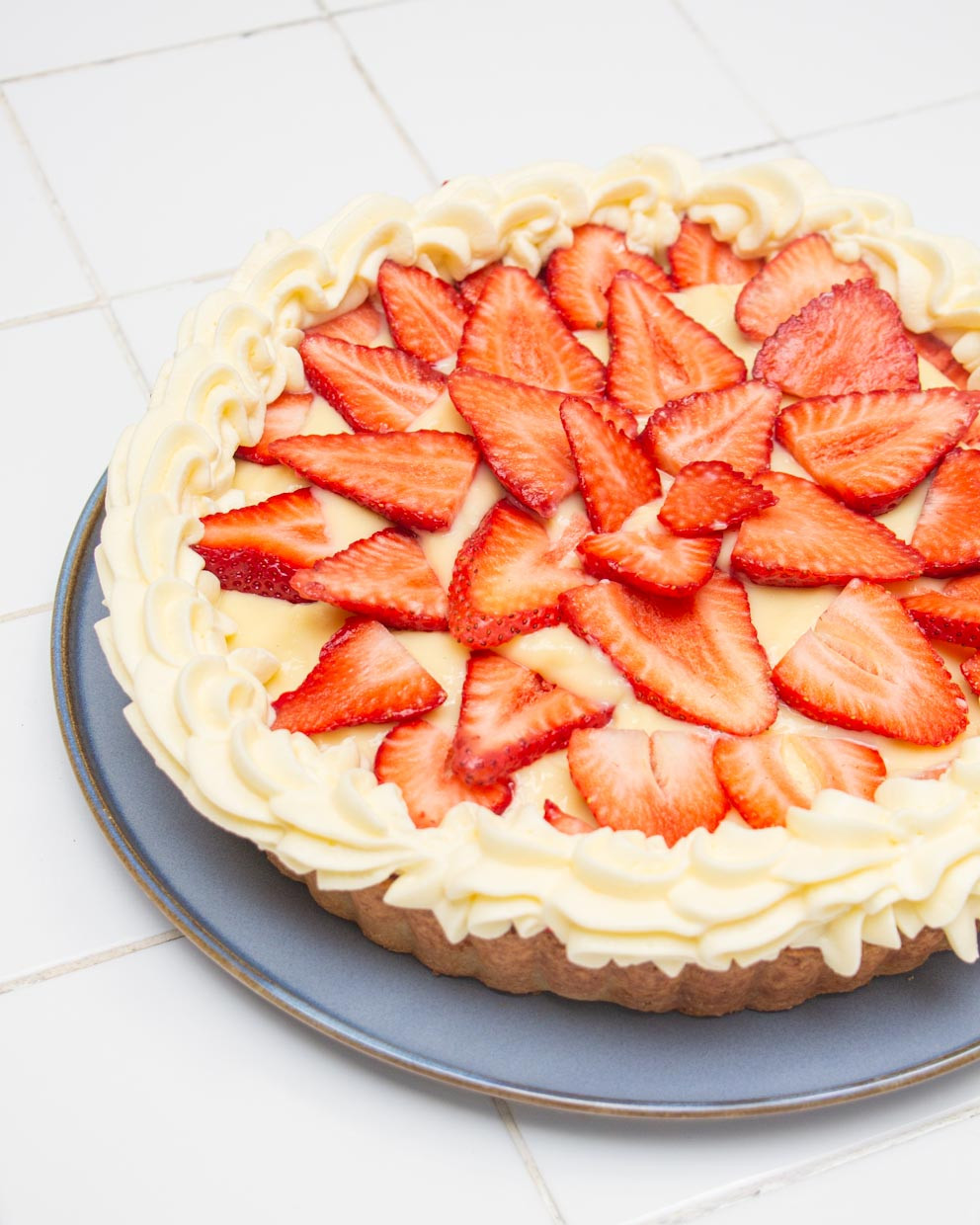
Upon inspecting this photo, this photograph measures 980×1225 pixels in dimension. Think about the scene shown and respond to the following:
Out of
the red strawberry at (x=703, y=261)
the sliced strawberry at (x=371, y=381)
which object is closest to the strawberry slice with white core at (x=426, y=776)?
the sliced strawberry at (x=371, y=381)

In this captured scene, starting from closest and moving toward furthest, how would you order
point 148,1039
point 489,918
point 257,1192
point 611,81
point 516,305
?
point 489,918 < point 257,1192 < point 148,1039 < point 516,305 < point 611,81

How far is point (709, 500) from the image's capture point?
2096 millimetres

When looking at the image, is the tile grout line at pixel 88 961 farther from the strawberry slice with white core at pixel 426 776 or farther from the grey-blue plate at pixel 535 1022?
the strawberry slice with white core at pixel 426 776

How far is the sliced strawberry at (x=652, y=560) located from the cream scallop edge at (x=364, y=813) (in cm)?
34

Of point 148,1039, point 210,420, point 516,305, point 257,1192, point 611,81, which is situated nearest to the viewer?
point 257,1192

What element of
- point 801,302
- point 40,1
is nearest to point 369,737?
point 801,302

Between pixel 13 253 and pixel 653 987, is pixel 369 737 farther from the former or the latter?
pixel 13 253

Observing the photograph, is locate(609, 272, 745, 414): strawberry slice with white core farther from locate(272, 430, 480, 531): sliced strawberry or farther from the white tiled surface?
the white tiled surface

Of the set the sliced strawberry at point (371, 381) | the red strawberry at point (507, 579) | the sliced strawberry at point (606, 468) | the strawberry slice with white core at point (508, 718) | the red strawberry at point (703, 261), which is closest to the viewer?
the strawberry slice with white core at point (508, 718)

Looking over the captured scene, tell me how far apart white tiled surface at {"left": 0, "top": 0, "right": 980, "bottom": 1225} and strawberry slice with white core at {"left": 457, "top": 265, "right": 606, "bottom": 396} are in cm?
78

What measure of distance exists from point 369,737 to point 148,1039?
497mm

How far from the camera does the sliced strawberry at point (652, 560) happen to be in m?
2.02

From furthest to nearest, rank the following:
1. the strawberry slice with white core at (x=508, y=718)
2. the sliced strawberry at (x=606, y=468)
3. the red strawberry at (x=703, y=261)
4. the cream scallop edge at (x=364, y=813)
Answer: the red strawberry at (x=703, y=261)
the sliced strawberry at (x=606, y=468)
the strawberry slice with white core at (x=508, y=718)
the cream scallop edge at (x=364, y=813)

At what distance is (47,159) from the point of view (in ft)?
10.7
